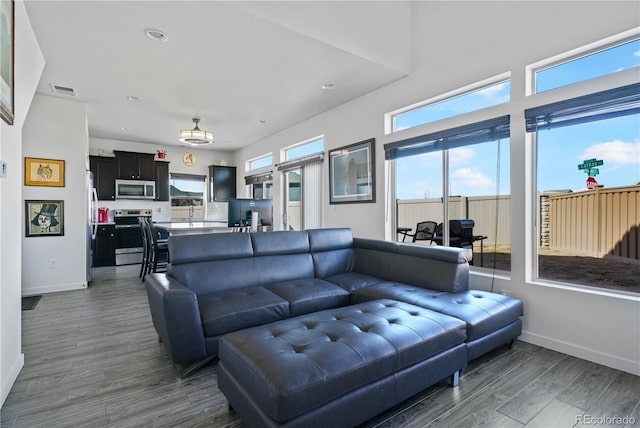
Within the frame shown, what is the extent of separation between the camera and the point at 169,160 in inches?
309

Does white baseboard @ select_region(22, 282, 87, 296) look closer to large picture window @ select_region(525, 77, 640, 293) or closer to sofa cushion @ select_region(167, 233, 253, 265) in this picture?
sofa cushion @ select_region(167, 233, 253, 265)

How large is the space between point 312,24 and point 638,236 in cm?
323

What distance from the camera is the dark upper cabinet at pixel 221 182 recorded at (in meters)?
8.22

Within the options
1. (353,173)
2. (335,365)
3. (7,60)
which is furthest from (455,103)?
(7,60)

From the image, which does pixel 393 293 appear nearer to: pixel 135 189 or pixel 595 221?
pixel 595 221

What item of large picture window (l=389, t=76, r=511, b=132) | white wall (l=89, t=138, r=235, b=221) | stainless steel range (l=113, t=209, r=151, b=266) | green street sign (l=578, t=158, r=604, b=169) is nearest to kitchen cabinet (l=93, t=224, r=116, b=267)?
stainless steel range (l=113, t=209, r=151, b=266)

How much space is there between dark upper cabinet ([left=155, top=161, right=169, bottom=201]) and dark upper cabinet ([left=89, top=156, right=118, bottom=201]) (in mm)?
842

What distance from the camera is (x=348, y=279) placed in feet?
10.8

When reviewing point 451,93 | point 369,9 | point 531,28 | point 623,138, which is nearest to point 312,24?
point 369,9

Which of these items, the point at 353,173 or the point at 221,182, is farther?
the point at 221,182

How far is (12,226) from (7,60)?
3.43 ft

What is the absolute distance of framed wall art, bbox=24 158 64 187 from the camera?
428 centimetres

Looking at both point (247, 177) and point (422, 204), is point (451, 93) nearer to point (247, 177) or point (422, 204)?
point (422, 204)

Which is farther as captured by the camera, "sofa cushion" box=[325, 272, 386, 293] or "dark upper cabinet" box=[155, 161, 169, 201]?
"dark upper cabinet" box=[155, 161, 169, 201]
